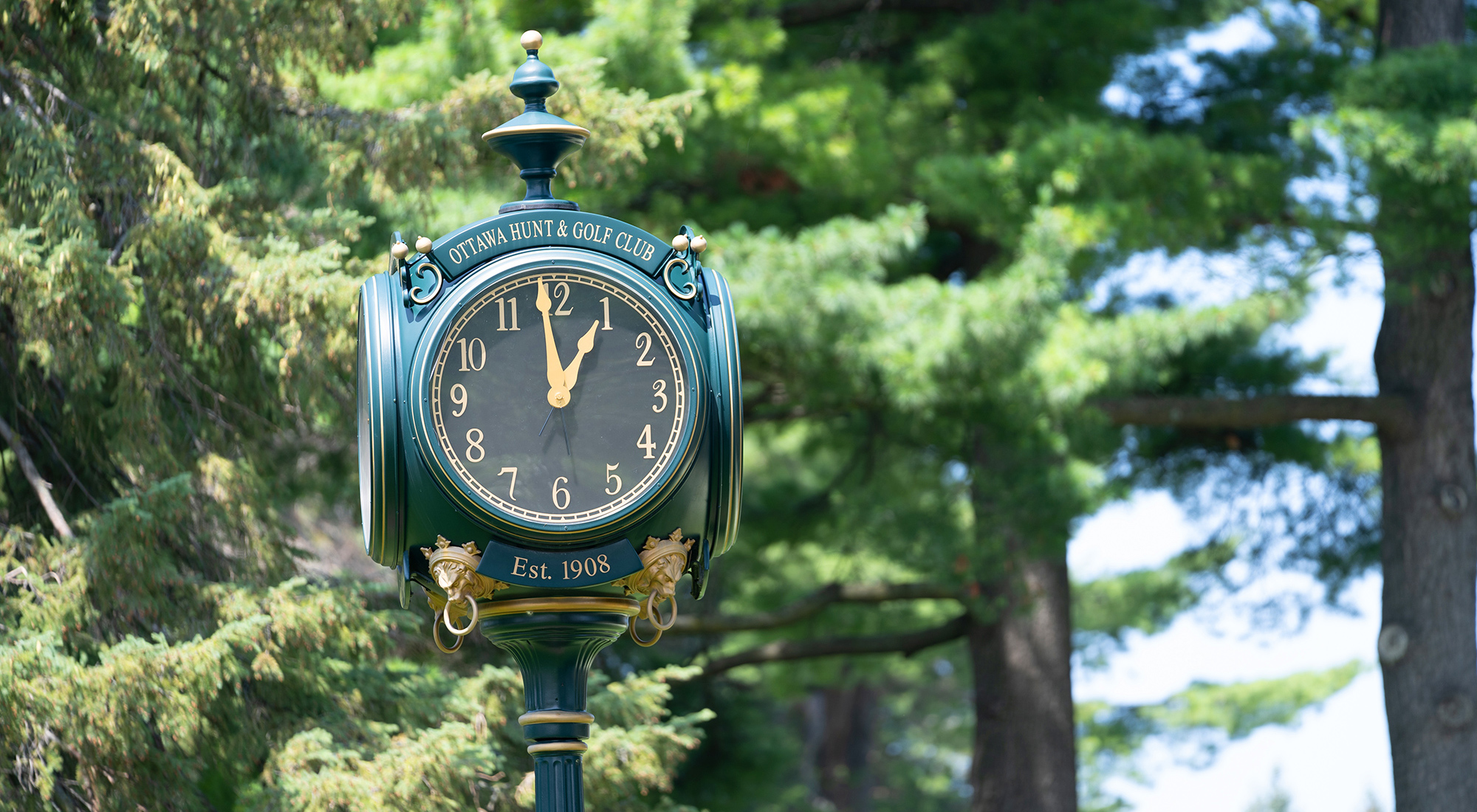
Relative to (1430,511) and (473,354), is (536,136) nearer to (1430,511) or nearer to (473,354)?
(473,354)

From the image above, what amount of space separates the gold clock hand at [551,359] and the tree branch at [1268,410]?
7819 millimetres

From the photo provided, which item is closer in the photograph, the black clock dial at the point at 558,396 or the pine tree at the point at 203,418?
the black clock dial at the point at 558,396

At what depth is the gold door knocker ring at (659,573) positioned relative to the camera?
319cm

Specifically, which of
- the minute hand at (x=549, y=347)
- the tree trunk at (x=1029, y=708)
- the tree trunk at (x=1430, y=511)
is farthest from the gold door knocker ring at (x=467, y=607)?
the tree trunk at (x=1029, y=708)

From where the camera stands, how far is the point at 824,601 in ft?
37.0

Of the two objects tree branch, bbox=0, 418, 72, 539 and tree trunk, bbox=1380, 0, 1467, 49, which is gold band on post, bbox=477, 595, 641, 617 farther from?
tree trunk, bbox=1380, 0, 1467, 49

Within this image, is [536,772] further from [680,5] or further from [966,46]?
[966,46]

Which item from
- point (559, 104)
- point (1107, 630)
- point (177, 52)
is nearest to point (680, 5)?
point (559, 104)

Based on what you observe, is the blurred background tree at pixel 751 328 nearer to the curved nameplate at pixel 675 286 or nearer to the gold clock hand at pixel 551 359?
the gold clock hand at pixel 551 359

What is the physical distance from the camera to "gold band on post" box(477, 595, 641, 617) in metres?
Result: 3.17

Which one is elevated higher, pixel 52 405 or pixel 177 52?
pixel 177 52

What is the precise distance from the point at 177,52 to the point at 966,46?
239 inches

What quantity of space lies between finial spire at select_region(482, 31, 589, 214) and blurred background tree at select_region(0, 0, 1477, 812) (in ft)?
7.60

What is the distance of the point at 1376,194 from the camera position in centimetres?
914
